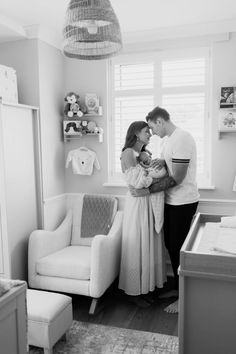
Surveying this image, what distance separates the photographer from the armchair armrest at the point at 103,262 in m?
2.61

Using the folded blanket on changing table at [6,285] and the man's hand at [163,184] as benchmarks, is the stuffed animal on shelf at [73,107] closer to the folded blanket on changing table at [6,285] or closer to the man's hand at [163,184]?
the man's hand at [163,184]

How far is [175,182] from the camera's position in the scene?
2.67 m

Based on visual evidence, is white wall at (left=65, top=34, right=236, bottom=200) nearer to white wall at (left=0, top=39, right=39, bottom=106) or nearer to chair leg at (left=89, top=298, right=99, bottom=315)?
white wall at (left=0, top=39, right=39, bottom=106)

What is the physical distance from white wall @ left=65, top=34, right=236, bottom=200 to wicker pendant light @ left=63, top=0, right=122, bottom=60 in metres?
1.47

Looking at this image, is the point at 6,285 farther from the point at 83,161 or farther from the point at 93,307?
the point at 83,161

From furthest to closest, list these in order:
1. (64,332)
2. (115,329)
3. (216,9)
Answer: (216,9), (115,329), (64,332)

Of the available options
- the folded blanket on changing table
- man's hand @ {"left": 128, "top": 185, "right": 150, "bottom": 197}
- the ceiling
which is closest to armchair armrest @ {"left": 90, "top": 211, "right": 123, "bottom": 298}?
man's hand @ {"left": 128, "top": 185, "right": 150, "bottom": 197}

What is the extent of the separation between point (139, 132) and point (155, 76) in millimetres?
833

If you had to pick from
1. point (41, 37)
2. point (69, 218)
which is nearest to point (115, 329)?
point (69, 218)

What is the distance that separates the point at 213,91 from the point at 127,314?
2.14 meters

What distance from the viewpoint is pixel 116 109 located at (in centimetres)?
345

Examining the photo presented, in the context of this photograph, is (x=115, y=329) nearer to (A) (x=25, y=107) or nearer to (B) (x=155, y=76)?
(A) (x=25, y=107)

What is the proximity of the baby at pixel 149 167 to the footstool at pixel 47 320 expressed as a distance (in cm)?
119

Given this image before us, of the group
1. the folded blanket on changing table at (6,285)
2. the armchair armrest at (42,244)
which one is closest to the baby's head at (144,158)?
the armchair armrest at (42,244)
